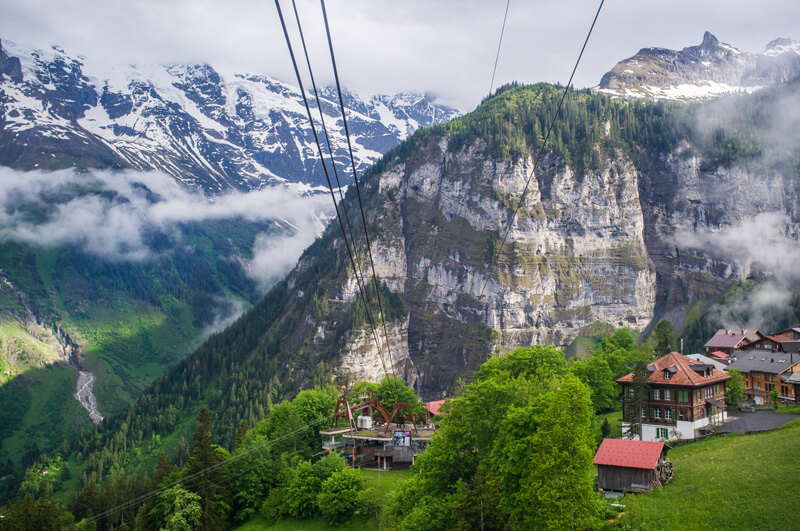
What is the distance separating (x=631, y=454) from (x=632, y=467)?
3.50 ft

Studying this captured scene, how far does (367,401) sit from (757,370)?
4357cm

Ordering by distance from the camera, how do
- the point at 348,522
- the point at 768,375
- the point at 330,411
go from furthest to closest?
the point at 330,411 → the point at 768,375 → the point at 348,522

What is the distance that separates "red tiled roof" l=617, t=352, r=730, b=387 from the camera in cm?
4649

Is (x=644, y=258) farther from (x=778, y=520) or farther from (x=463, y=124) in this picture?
(x=778, y=520)

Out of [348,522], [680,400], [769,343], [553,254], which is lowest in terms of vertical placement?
[348,522]

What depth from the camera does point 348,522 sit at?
4734cm


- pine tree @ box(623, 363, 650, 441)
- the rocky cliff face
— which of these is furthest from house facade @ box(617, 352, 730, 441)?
the rocky cliff face

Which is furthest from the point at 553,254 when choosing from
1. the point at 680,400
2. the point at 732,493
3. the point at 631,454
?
the point at 732,493

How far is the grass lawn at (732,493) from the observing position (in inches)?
1008

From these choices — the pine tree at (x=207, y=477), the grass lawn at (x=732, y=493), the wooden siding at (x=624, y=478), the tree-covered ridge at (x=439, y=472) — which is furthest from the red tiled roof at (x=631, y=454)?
the pine tree at (x=207, y=477)

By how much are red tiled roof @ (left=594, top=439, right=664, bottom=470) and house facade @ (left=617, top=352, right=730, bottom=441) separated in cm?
1263

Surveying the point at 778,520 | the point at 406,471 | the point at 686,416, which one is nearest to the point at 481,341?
the point at 406,471

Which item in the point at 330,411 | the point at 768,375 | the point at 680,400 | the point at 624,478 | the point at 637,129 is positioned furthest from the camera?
the point at 637,129

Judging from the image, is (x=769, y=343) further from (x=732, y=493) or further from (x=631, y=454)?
(x=732, y=493)
